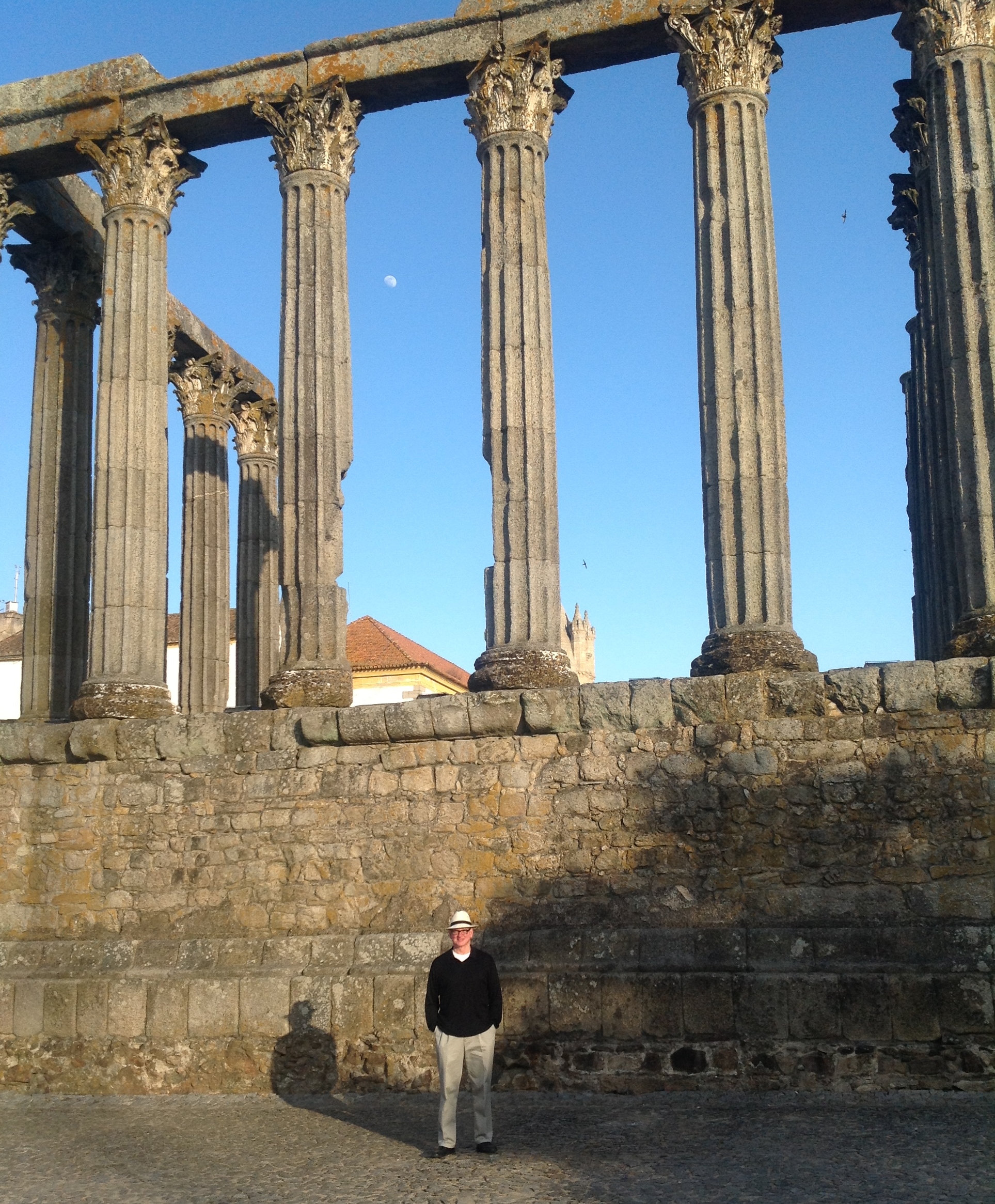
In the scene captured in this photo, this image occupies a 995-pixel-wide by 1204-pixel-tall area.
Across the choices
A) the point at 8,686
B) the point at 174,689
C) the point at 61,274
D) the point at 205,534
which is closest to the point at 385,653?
the point at 174,689

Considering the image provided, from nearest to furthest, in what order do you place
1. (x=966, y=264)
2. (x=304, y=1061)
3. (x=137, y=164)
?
(x=304, y=1061), (x=966, y=264), (x=137, y=164)

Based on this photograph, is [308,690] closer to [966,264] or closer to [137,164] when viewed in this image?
[137,164]

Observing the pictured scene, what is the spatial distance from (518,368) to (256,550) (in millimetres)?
8622

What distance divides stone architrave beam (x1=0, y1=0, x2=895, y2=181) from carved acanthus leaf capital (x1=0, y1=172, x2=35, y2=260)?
0.60 feet

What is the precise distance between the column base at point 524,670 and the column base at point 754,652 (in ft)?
4.00

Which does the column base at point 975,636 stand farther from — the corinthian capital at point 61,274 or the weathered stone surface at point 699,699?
the corinthian capital at point 61,274

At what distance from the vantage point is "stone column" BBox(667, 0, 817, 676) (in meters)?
11.5

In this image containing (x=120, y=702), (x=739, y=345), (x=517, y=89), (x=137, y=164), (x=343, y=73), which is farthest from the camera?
(x=137, y=164)

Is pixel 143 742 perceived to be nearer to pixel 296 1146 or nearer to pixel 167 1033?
pixel 167 1033

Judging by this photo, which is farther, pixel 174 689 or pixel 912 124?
pixel 174 689

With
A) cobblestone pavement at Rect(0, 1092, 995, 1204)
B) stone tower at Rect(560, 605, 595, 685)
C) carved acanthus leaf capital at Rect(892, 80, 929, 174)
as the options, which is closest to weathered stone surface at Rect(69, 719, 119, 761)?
cobblestone pavement at Rect(0, 1092, 995, 1204)

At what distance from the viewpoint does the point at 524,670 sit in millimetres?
11711

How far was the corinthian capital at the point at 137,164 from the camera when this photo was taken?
14.3m

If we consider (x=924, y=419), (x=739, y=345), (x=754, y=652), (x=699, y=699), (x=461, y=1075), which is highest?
(x=924, y=419)
